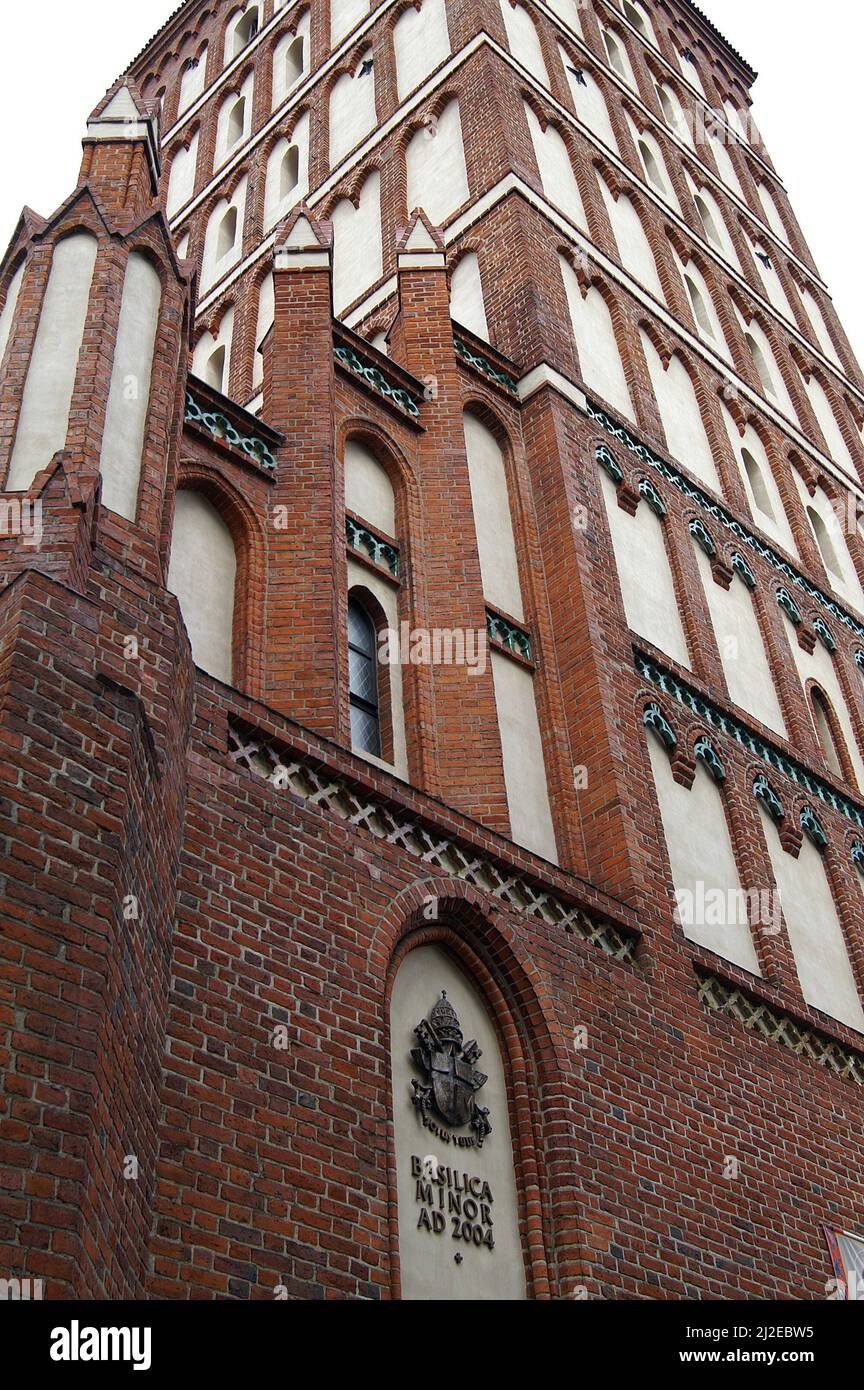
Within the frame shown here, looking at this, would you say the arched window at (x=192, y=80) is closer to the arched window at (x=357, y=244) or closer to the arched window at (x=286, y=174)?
the arched window at (x=286, y=174)

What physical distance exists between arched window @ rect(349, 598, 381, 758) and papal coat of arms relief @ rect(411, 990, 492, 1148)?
1795mm

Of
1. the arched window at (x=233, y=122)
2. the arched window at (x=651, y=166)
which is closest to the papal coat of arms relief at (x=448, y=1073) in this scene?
the arched window at (x=651, y=166)

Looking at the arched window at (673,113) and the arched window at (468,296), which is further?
the arched window at (673,113)

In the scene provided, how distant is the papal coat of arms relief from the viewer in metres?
7.67

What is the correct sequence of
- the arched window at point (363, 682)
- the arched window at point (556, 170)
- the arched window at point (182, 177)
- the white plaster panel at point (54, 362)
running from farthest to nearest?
the arched window at point (182, 177) < the arched window at point (556, 170) < the arched window at point (363, 682) < the white plaster panel at point (54, 362)

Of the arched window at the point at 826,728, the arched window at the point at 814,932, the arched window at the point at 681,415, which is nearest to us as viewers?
the arched window at the point at 814,932

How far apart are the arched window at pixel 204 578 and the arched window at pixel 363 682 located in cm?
93

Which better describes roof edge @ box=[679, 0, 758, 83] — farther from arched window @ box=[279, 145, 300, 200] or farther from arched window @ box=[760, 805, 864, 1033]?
arched window @ box=[760, 805, 864, 1033]

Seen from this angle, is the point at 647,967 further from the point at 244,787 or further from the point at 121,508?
the point at 121,508

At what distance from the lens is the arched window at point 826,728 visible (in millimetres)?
14047

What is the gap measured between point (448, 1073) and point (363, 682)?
2658 mm

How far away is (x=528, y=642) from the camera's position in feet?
35.8

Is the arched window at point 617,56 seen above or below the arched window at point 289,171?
above

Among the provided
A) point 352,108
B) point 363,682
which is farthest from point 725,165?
point 363,682
